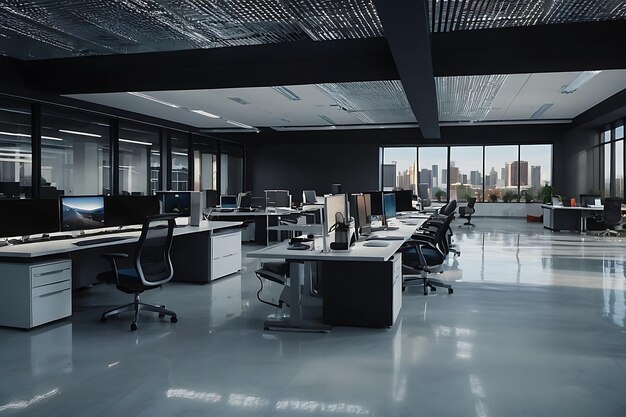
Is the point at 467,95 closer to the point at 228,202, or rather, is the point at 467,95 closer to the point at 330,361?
the point at 228,202

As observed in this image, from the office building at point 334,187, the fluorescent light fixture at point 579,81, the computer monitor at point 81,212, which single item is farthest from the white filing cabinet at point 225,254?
the fluorescent light fixture at point 579,81

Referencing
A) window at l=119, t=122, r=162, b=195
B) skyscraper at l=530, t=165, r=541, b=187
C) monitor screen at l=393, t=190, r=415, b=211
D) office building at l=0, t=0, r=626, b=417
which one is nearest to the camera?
office building at l=0, t=0, r=626, b=417

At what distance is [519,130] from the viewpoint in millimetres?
17344

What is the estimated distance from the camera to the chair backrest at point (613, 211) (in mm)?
13041

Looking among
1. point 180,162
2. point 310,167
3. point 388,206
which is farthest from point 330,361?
point 310,167

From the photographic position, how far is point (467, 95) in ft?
36.7

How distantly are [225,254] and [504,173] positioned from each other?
610 inches

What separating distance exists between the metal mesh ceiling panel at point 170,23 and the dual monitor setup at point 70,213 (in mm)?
2008

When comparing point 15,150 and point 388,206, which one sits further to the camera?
point 15,150

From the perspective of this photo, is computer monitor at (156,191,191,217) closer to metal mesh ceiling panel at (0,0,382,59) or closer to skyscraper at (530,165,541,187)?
metal mesh ceiling panel at (0,0,382,59)

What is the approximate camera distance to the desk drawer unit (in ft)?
15.2

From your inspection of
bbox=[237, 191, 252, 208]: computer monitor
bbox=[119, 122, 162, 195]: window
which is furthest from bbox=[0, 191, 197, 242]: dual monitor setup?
bbox=[119, 122, 162, 195]: window

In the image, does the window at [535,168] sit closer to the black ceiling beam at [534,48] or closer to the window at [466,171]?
the window at [466,171]

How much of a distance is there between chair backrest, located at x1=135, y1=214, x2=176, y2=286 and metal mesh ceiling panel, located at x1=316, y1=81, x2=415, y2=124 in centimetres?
577
